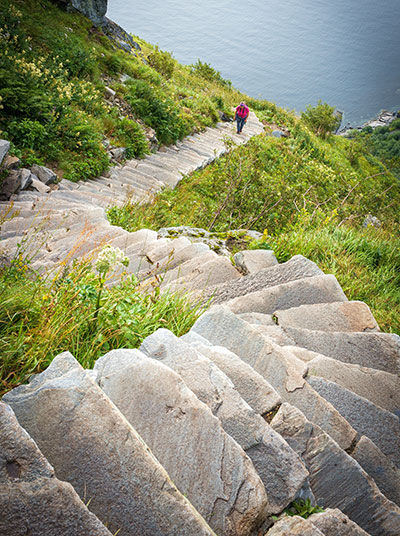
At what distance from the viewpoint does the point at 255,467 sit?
1.67m

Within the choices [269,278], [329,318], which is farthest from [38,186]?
[329,318]

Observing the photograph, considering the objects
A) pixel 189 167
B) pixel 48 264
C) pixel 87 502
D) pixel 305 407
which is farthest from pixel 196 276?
pixel 189 167

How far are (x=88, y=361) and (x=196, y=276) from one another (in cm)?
217

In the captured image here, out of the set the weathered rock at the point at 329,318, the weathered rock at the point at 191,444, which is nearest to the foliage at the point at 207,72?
the weathered rock at the point at 329,318

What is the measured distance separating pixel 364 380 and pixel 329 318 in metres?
0.83

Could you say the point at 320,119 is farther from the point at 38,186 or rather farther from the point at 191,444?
the point at 191,444

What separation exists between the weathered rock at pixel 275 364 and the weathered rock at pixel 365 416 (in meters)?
0.17

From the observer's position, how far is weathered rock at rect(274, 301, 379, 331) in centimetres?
319

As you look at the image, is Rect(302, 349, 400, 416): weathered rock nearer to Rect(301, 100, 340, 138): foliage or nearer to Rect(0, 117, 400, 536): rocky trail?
Rect(0, 117, 400, 536): rocky trail

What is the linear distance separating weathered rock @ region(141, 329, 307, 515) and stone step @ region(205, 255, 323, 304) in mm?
1719

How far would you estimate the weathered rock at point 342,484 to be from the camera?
5.68 feet

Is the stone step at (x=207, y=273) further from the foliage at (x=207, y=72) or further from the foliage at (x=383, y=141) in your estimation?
the foliage at (x=383, y=141)

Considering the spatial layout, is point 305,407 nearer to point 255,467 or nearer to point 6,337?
point 255,467

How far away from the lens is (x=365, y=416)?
224 centimetres
